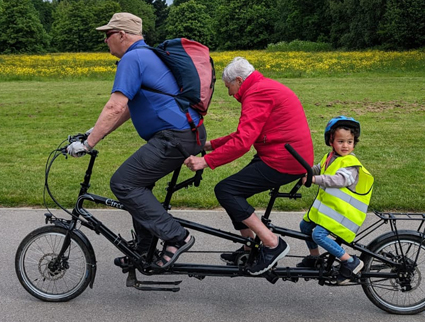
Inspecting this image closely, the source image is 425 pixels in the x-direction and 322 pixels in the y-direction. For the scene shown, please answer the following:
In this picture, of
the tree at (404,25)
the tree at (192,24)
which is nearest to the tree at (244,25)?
the tree at (192,24)

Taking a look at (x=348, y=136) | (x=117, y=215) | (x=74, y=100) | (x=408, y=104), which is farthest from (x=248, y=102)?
(x=74, y=100)

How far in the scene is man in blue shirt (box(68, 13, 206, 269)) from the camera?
3346 millimetres

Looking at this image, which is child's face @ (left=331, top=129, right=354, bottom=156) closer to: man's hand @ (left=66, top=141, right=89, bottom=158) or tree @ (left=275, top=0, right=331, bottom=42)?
man's hand @ (left=66, top=141, right=89, bottom=158)

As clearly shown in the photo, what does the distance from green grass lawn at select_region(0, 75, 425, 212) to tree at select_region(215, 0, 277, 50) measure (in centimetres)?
5780

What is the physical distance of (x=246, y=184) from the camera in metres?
3.50

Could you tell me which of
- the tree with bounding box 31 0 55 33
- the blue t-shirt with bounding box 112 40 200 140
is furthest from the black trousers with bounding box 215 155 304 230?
the tree with bounding box 31 0 55 33

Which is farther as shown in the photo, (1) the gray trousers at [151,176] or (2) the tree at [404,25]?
(2) the tree at [404,25]

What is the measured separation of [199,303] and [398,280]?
1.43 m

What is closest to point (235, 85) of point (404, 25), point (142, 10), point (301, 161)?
point (301, 161)

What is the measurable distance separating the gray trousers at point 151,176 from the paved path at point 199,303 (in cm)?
57

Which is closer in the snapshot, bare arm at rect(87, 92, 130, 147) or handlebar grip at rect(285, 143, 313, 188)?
handlebar grip at rect(285, 143, 313, 188)

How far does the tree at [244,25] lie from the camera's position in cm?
7588

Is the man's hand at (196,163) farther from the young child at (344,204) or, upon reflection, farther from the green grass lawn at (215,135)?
the green grass lawn at (215,135)

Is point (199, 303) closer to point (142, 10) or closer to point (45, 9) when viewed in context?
point (142, 10)
